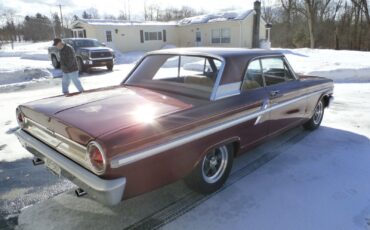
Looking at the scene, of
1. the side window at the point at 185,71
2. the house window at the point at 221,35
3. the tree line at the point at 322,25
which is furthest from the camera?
the tree line at the point at 322,25

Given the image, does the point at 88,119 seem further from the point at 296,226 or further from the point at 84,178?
the point at 296,226

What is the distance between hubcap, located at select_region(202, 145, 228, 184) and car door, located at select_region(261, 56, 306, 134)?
97 centimetres

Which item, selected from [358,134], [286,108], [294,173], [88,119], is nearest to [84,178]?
[88,119]

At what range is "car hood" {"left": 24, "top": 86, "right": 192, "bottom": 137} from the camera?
257cm

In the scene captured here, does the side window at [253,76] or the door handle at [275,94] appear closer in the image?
the side window at [253,76]

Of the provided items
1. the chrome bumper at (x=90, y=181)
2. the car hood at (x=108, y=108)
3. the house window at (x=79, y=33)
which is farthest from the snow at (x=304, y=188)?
the house window at (x=79, y=33)

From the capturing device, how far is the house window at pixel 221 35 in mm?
27498

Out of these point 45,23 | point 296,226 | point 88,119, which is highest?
point 45,23

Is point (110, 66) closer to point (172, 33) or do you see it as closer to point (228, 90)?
point (228, 90)

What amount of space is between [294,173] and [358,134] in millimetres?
2185

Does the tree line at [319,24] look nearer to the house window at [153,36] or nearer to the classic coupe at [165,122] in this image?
the house window at [153,36]

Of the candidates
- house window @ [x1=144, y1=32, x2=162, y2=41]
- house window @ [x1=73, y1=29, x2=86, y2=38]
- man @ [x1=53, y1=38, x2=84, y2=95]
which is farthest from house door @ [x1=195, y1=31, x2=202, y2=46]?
man @ [x1=53, y1=38, x2=84, y2=95]

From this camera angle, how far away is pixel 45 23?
6247 centimetres

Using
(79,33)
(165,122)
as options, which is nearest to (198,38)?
(79,33)
